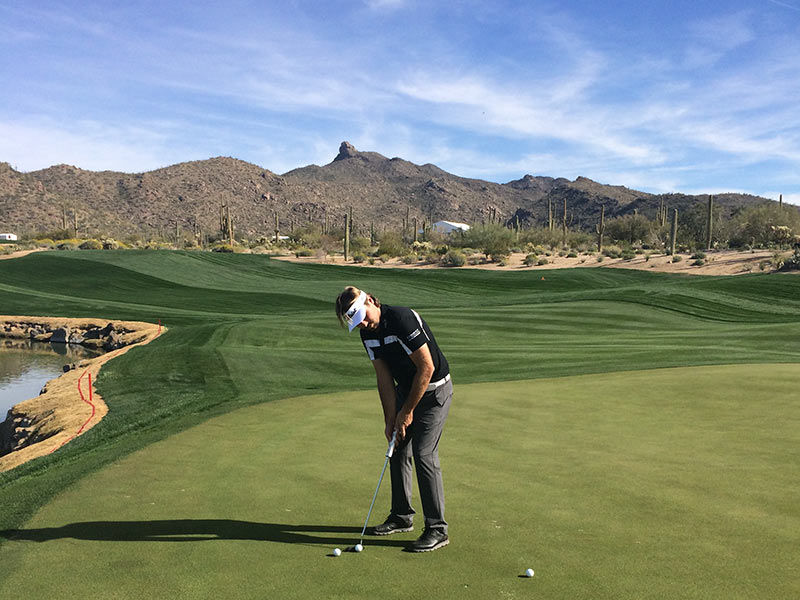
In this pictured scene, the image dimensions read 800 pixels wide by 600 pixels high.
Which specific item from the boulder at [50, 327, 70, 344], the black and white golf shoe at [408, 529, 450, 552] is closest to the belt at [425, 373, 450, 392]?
the black and white golf shoe at [408, 529, 450, 552]

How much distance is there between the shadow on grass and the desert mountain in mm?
96595

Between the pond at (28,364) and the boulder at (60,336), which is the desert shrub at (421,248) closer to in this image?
the boulder at (60,336)

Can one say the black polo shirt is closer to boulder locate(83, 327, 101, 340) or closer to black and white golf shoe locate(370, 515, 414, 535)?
→ black and white golf shoe locate(370, 515, 414, 535)

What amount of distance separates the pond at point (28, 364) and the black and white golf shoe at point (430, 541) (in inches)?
626

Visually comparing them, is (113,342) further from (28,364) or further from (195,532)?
(195,532)

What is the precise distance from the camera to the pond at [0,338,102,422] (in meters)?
20.6

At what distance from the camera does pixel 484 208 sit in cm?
17275

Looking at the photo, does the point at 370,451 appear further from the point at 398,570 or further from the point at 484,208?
the point at 484,208

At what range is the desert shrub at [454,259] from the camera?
60.0m

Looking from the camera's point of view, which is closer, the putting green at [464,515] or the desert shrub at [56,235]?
the putting green at [464,515]

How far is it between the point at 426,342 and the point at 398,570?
1.67 m

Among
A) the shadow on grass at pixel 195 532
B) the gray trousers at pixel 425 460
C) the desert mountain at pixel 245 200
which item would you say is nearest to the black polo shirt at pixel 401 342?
the gray trousers at pixel 425 460

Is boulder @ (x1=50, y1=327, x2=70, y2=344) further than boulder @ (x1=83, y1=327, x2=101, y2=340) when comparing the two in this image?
Yes

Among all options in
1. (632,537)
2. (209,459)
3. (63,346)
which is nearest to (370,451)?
(209,459)
